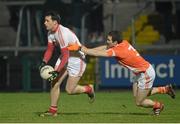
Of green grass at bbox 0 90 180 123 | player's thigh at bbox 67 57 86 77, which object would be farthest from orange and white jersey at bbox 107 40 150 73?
green grass at bbox 0 90 180 123

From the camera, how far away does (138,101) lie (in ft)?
45.0

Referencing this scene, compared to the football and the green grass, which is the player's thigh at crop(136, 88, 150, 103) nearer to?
the green grass

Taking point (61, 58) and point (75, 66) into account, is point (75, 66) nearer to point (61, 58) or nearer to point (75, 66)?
point (75, 66)

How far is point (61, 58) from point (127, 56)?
131cm

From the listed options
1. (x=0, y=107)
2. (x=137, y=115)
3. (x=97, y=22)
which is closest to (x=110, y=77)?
(x=97, y=22)

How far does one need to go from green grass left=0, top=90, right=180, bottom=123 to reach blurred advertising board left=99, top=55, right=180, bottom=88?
12.7 feet

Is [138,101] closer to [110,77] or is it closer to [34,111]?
[34,111]

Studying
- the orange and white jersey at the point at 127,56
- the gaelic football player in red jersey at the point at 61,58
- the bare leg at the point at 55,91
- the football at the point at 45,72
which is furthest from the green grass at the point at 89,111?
the orange and white jersey at the point at 127,56

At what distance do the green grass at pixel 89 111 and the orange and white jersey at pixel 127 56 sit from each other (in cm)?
98

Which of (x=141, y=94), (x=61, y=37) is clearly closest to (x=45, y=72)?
(x=61, y=37)

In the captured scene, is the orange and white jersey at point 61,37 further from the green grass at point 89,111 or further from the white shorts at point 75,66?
the green grass at point 89,111

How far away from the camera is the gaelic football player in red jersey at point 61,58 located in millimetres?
13242

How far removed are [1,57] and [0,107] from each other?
8736 mm

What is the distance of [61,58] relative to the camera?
521 inches
